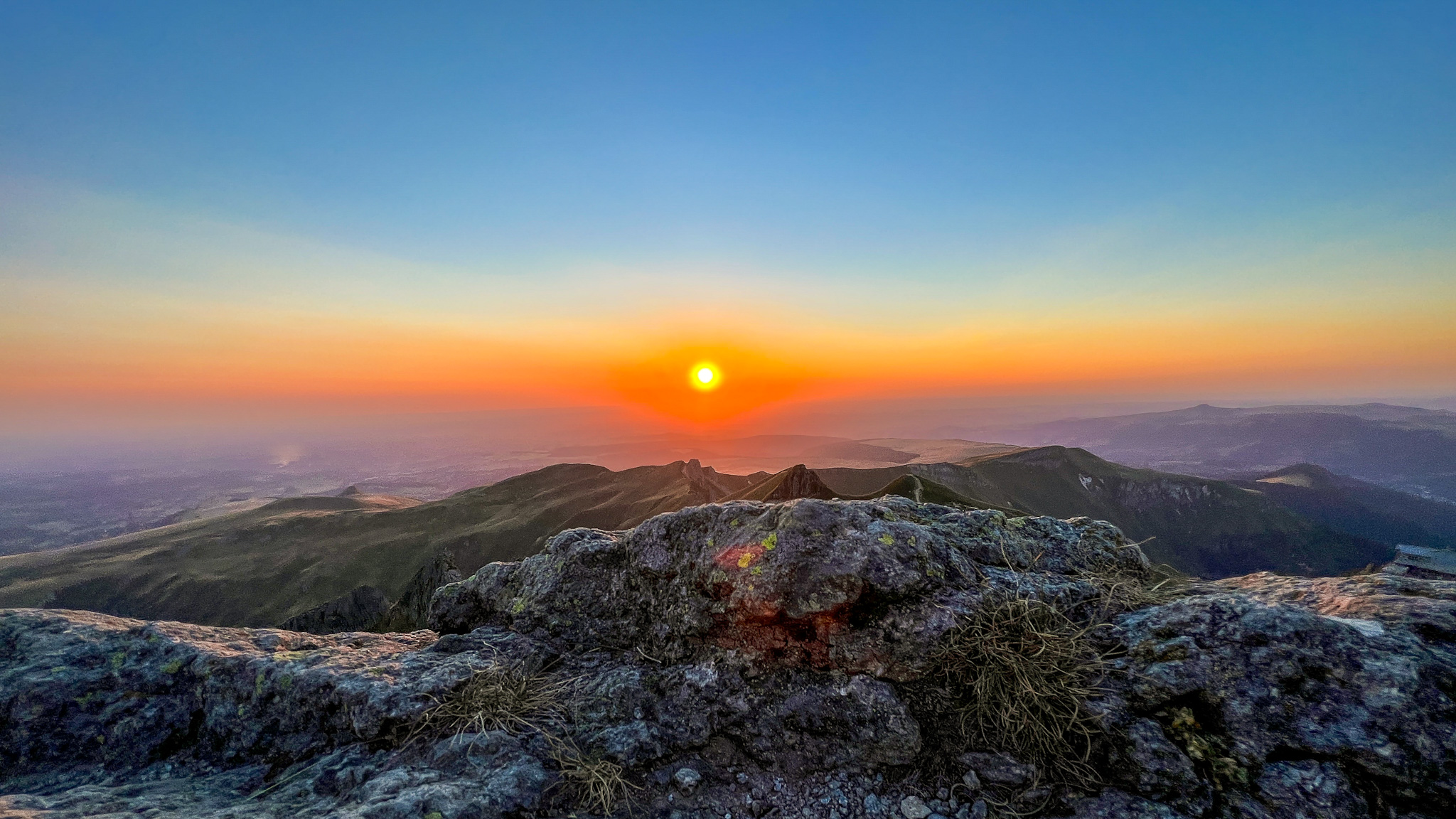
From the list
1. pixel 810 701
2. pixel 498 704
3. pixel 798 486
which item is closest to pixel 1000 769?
pixel 810 701

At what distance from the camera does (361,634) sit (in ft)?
25.3

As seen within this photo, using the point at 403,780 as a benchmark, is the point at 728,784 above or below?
below

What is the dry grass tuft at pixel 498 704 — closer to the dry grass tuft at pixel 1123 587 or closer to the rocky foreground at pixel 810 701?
the rocky foreground at pixel 810 701

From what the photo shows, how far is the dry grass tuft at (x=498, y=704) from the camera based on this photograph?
532cm

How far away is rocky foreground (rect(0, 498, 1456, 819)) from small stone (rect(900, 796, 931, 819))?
0.10ft

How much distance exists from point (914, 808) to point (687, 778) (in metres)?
2.19

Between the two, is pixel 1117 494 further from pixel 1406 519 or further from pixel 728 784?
pixel 728 784

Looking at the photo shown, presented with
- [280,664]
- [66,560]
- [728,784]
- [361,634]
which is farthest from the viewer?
[66,560]

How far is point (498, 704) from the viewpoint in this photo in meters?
5.57

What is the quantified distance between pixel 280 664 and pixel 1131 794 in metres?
8.91

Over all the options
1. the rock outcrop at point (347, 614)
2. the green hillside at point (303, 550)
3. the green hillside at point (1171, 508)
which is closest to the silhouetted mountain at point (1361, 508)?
the green hillside at point (1171, 508)

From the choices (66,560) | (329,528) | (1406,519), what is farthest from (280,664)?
(1406,519)

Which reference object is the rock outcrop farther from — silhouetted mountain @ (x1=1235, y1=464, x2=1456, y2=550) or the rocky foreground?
silhouetted mountain @ (x1=1235, y1=464, x2=1456, y2=550)

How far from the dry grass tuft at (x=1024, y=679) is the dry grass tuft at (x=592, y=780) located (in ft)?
11.3
